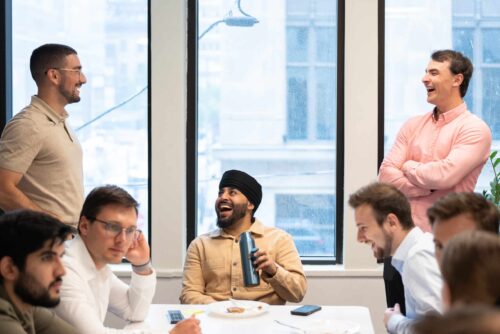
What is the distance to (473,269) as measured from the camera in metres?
1.44

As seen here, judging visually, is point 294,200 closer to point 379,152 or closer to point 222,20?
point 379,152

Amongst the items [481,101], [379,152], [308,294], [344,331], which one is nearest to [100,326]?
[344,331]

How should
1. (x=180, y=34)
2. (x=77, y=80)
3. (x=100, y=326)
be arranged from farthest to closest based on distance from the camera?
1. (x=180, y=34)
2. (x=77, y=80)
3. (x=100, y=326)

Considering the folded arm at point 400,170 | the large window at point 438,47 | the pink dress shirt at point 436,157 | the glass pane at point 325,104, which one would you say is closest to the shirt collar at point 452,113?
the pink dress shirt at point 436,157

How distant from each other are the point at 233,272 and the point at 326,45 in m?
1.91

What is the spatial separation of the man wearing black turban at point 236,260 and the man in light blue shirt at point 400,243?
726mm

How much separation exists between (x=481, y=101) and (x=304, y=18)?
4.27 feet

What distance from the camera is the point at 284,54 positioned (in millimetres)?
5223

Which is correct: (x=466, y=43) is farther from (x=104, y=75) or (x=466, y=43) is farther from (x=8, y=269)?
(x=8, y=269)

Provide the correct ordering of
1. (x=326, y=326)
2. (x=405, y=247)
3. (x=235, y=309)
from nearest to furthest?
(x=326, y=326)
(x=405, y=247)
(x=235, y=309)

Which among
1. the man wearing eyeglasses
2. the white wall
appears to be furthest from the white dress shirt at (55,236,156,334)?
the white wall

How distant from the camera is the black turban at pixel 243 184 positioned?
4.16m

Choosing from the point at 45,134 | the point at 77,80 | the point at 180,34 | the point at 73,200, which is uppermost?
the point at 180,34

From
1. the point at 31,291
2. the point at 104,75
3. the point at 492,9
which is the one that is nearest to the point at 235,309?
the point at 31,291
